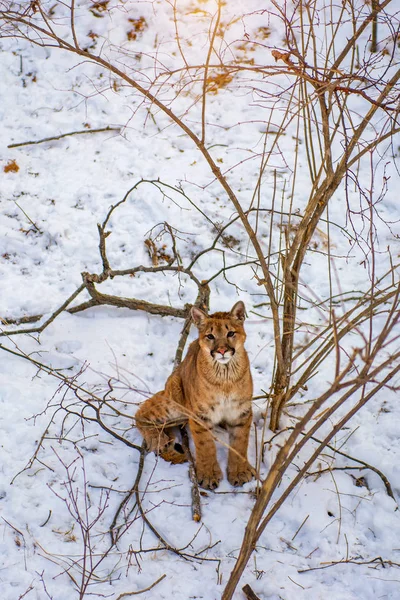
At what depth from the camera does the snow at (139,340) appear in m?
4.17

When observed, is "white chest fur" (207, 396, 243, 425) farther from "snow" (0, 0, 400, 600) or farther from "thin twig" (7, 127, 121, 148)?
"thin twig" (7, 127, 121, 148)

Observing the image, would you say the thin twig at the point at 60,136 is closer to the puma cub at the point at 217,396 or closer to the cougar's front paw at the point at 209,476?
the puma cub at the point at 217,396

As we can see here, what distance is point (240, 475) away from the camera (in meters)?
4.85

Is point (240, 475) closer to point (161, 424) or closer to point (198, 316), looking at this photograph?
point (161, 424)

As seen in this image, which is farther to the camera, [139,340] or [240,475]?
[139,340]

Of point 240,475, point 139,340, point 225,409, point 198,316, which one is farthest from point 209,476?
point 139,340

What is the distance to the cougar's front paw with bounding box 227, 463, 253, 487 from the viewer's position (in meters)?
4.84

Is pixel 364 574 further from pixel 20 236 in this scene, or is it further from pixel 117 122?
pixel 117 122

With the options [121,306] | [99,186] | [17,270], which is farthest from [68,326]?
[99,186]

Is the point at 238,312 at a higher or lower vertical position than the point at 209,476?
higher

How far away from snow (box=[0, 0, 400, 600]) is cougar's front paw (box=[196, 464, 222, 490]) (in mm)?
61

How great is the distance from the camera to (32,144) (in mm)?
8344

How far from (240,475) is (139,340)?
74.0 inches

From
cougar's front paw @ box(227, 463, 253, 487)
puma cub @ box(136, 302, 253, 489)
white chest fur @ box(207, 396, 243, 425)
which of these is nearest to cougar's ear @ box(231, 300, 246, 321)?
puma cub @ box(136, 302, 253, 489)
